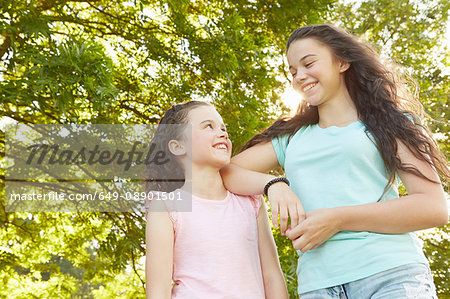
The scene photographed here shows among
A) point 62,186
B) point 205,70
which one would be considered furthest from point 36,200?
point 205,70

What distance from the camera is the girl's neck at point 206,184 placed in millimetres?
1907

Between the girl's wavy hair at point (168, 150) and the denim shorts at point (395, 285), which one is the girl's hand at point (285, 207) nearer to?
the denim shorts at point (395, 285)

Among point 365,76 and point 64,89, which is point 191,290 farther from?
point 64,89

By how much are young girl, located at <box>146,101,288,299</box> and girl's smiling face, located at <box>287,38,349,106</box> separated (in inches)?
15.4

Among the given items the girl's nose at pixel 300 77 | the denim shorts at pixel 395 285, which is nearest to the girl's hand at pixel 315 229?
the denim shorts at pixel 395 285

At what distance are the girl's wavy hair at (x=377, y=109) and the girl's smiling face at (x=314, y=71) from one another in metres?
0.04

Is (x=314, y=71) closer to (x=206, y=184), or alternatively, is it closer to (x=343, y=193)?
(x=343, y=193)

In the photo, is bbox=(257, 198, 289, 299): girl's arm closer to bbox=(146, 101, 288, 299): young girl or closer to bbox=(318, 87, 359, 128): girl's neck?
bbox=(146, 101, 288, 299): young girl

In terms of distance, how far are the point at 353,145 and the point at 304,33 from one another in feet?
1.72

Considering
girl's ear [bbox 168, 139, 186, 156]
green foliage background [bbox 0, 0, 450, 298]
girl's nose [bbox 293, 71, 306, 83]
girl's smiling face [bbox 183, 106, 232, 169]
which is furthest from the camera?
green foliage background [bbox 0, 0, 450, 298]

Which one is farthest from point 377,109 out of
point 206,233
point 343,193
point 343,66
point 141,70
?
point 141,70

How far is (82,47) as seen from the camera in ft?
10.0

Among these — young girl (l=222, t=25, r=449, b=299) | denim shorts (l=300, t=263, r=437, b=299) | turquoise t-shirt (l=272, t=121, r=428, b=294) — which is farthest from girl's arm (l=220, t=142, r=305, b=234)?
denim shorts (l=300, t=263, r=437, b=299)

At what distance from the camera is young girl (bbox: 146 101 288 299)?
5.61ft
